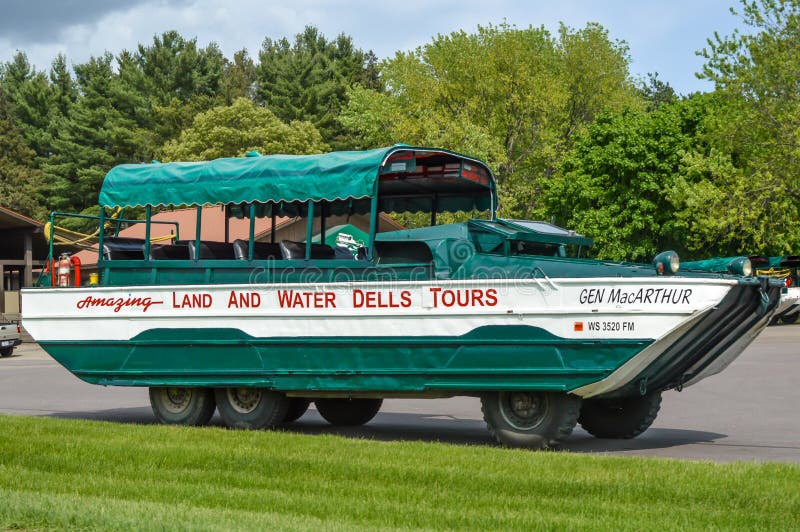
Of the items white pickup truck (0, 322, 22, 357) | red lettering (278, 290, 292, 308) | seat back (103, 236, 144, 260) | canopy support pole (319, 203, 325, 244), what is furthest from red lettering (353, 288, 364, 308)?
white pickup truck (0, 322, 22, 357)

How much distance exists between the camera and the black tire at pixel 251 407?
533 inches

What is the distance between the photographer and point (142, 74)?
76.3 m

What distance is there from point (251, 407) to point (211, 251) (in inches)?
75.8

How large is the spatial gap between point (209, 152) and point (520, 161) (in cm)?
1639

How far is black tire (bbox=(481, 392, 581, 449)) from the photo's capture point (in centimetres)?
1173

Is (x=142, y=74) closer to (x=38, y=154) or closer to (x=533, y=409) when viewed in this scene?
(x=38, y=154)

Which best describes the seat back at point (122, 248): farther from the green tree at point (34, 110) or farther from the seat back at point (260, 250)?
the green tree at point (34, 110)

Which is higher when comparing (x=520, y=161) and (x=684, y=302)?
(x=520, y=161)

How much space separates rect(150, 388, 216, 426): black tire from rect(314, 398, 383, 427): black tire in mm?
1485

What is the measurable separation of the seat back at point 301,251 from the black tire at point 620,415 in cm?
341

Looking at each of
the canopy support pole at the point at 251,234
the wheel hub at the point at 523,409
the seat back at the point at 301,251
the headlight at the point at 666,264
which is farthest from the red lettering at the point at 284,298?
the headlight at the point at 666,264

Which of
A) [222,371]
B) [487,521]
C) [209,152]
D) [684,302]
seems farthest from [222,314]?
[209,152]

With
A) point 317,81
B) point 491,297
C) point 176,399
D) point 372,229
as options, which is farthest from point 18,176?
point 491,297

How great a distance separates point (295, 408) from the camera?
14.5 metres
